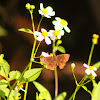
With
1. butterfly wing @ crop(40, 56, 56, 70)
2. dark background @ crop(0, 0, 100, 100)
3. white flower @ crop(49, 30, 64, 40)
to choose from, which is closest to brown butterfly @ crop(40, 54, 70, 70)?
butterfly wing @ crop(40, 56, 56, 70)

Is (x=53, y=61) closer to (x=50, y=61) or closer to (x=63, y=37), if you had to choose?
(x=50, y=61)

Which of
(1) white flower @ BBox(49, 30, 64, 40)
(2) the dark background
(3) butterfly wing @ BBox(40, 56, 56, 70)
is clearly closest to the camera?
(3) butterfly wing @ BBox(40, 56, 56, 70)

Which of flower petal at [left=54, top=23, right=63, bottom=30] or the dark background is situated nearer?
flower petal at [left=54, top=23, right=63, bottom=30]

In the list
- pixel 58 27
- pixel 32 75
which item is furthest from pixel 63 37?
pixel 32 75

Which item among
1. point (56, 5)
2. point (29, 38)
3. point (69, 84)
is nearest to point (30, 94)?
point (69, 84)

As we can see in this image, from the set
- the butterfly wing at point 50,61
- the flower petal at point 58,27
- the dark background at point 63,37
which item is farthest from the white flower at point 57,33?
the dark background at point 63,37

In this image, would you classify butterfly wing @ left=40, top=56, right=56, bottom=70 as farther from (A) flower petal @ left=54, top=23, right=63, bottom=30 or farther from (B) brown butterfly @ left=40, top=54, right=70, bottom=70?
(A) flower petal @ left=54, top=23, right=63, bottom=30

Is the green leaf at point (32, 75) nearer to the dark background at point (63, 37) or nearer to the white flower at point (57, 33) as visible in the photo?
the white flower at point (57, 33)

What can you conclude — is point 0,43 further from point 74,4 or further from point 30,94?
point 74,4
